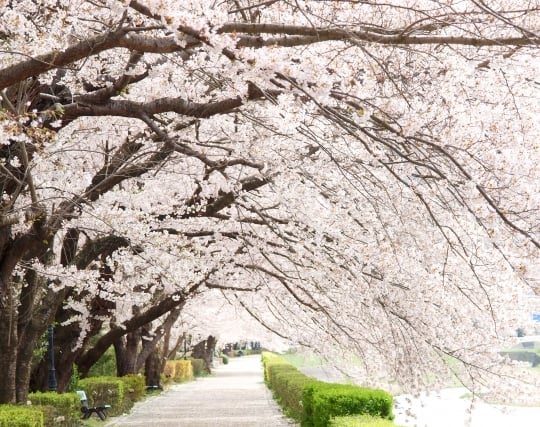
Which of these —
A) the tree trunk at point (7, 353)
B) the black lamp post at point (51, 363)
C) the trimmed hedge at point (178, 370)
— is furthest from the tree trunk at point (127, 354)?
the tree trunk at point (7, 353)

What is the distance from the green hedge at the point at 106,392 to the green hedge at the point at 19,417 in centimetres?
888

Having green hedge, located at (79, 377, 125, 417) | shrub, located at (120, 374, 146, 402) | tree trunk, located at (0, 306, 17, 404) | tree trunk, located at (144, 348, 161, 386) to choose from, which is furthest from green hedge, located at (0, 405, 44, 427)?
tree trunk, located at (144, 348, 161, 386)

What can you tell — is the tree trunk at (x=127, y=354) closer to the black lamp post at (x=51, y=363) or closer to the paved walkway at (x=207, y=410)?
the paved walkway at (x=207, y=410)

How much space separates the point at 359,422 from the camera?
402 inches

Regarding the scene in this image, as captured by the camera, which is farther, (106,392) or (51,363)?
(106,392)

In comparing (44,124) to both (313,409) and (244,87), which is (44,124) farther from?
(313,409)

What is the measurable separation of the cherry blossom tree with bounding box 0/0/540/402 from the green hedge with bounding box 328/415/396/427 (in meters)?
0.94

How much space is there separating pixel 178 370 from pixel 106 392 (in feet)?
64.7

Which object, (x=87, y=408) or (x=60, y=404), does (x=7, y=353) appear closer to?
(x=60, y=404)

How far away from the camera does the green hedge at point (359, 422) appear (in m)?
9.82

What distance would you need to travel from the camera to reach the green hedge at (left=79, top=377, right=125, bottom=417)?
19766 mm

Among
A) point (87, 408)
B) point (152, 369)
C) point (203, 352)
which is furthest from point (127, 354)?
point (203, 352)

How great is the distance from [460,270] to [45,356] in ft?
33.1

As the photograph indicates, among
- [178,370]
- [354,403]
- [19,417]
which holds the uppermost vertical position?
[178,370]
